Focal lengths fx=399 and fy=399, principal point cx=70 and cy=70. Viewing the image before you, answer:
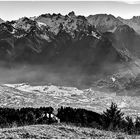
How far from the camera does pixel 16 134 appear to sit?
149 ft

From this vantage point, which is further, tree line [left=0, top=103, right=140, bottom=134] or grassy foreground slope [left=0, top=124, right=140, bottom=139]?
tree line [left=0, top=103, right=140, bottom=134]

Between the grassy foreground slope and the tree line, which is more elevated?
the tree line

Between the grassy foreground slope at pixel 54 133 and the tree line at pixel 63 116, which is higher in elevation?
the tree line at pixel 63 116

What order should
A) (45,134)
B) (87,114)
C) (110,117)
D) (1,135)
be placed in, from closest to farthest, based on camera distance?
(1,135), (45,134), (110,117), (87,114)

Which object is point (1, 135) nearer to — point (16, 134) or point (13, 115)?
point (16, 134)

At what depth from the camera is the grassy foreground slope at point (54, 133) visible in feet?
150

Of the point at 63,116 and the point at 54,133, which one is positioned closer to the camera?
the point at 54,133

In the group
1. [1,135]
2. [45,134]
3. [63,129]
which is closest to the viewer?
[1,135]

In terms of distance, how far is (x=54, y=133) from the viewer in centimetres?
4922

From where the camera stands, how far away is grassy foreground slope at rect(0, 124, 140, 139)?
45.7 metres

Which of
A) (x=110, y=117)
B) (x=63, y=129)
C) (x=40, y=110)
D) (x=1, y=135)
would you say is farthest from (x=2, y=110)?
(x=1, y=135)

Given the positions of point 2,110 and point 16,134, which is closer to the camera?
point 16,134

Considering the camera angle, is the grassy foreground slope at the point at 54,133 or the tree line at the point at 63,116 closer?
the grassy foreground slope at the point at 54,133

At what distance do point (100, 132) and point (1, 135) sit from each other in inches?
592
